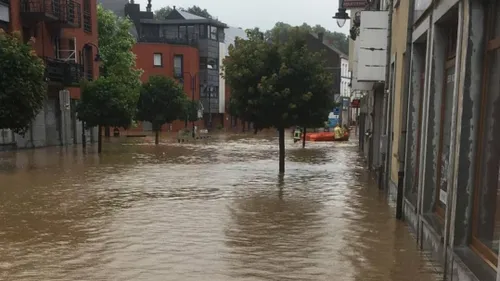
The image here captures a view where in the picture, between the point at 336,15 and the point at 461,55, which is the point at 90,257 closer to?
the point at 461,55

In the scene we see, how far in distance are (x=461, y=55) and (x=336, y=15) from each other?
43.5 ft

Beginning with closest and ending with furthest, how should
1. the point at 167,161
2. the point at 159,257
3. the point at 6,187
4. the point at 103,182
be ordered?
the point at 159,257, the point at 6,187, the point at 103,182, the point at 167,161

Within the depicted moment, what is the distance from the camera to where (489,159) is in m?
5.11

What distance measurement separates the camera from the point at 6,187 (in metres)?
12.8

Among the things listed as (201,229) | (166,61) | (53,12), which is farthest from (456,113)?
(166,61)

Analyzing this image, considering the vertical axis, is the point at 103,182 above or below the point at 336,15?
below

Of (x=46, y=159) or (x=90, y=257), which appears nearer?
(x=90, y=257)

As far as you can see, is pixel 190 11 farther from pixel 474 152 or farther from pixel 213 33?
pixel 474 152

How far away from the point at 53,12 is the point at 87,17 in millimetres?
5955

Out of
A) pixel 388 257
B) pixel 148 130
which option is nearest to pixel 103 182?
pixel 388 257

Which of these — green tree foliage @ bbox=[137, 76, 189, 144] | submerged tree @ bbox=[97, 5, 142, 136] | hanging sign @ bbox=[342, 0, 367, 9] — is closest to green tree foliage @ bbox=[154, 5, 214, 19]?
submerged tree @ bbox=[97, 5, 142, 136]

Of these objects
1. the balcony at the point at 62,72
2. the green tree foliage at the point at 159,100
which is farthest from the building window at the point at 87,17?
the green tree foliage at the point at 159,100

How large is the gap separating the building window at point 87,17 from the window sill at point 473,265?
3127 centimetres

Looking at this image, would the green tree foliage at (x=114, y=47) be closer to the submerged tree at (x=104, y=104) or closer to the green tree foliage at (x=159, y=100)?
the green tree foliage at (x=159, y=100)
